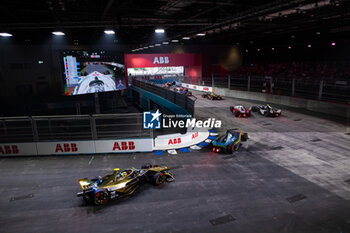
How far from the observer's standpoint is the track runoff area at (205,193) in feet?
18.8

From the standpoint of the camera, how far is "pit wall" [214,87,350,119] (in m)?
16.0

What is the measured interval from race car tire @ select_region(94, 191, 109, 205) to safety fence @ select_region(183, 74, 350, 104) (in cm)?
1731

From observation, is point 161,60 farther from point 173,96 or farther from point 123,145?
point 123,145

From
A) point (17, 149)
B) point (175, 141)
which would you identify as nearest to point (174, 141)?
point (175, 141)

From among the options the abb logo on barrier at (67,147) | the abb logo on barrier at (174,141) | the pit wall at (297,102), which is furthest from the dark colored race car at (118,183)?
the pit wall at (297,102)

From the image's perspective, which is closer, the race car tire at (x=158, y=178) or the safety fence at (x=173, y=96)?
the race car tire at (x=158, y=178)

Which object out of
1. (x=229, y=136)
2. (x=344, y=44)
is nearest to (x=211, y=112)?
(x=229, y=136)

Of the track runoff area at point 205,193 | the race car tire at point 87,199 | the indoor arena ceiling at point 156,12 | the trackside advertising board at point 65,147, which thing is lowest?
the track runoff area at point 205,193

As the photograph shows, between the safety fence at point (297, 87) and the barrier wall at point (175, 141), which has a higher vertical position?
the safety fence at point (297, 87)

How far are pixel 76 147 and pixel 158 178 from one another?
5210mm

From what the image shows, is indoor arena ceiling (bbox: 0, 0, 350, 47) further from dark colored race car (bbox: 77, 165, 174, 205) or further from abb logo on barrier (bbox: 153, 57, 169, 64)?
abb logo on barrier (bbox: 153, 57, 169, 64)

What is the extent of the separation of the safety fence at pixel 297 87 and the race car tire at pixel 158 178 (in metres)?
15.3

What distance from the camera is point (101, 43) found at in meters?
28.7

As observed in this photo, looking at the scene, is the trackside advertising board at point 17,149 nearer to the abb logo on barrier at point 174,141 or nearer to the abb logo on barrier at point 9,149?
the abb logo on barrier at point 9,149
